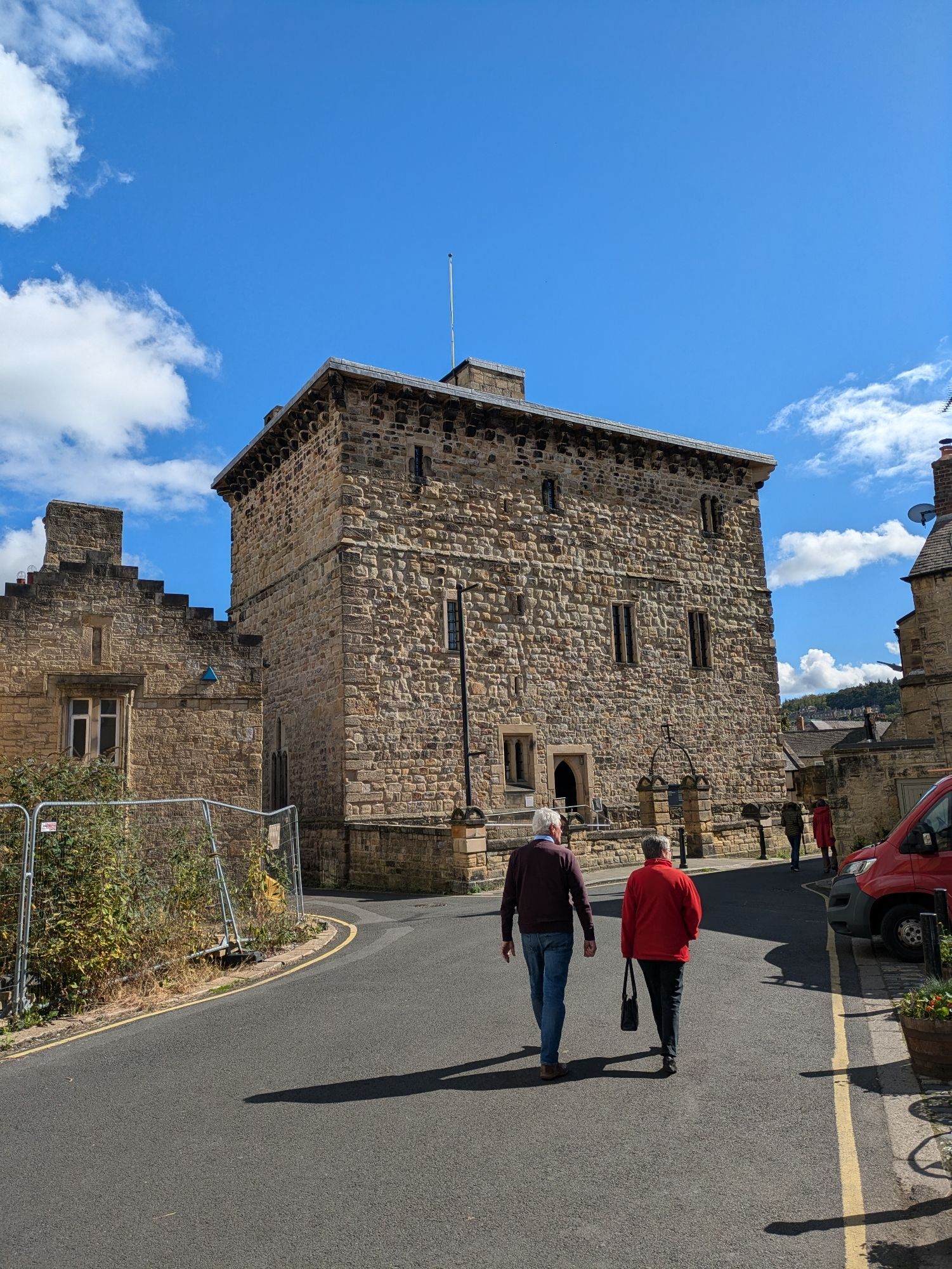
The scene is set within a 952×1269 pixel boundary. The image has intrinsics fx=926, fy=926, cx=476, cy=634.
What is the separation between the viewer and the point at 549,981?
5934mm

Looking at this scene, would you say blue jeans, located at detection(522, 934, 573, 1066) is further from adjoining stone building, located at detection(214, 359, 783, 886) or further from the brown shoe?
adjoining stone building, located at detection(214, 359, 783, 886)

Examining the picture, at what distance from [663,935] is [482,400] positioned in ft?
65.6

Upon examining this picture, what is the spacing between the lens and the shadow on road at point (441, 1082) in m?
5.57

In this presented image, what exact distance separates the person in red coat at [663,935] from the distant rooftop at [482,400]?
18.3 m

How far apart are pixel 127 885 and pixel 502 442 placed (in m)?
18.5

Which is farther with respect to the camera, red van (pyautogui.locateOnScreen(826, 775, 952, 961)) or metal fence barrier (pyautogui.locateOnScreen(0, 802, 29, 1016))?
red van (pyautogui.locateOnScreen(826, 775, 952, 961))

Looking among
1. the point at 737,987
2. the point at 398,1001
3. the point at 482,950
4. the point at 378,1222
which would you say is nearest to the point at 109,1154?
the point at 378,1222

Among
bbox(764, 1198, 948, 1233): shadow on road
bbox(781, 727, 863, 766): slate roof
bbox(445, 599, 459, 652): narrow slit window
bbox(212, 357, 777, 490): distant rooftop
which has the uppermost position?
bbox(212, 357, 777, 490): distant rooftop

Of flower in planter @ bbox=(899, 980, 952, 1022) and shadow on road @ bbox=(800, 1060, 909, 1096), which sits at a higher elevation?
flower in planter @ bbox=(899, 980, 952, 1022)

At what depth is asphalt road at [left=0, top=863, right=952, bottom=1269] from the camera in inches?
147

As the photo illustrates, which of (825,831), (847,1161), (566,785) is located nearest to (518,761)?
(566,785)

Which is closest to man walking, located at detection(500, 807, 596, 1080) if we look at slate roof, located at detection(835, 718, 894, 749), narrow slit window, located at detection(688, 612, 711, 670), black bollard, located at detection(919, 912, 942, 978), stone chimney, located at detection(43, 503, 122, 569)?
black bollard, located at detection(919, 912, 942, 978)

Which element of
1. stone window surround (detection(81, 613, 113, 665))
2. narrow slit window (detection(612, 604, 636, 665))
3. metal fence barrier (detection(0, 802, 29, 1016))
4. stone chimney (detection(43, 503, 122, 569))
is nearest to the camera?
metal fence barrier (detection(0, 802, 29, 1016))

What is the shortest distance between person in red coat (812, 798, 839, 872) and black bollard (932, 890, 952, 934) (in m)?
10.2
